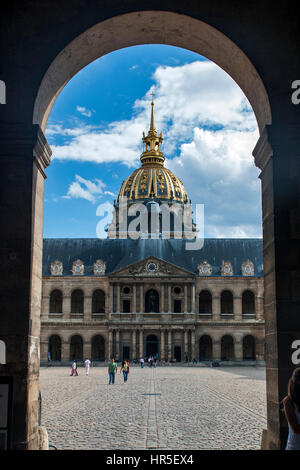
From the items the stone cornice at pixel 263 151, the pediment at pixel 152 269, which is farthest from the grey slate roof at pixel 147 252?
the stone cornice at pixel 263 151

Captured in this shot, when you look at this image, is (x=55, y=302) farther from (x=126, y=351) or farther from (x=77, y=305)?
(x=126, y=351)

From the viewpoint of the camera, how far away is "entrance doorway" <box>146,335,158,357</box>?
208ft

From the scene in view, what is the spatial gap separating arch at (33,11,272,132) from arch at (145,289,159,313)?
55.7 metres

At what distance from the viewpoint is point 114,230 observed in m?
102

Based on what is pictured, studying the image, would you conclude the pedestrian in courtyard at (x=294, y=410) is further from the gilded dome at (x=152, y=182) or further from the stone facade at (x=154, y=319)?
the gilded dome at (x=152, y=182)

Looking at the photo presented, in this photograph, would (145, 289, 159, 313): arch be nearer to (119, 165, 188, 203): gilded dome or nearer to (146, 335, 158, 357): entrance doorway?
(146, 335, 158, 357): entrance doorway

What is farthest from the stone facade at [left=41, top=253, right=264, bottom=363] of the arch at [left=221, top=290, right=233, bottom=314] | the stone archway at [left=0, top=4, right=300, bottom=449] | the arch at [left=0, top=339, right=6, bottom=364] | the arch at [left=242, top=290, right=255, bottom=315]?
the arch at [left=0, top=339, right=6, bottom=364]

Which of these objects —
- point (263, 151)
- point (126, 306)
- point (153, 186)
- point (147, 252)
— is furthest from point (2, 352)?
point (153, 186)

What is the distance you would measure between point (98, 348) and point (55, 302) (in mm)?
7396

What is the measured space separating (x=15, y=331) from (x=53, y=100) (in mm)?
3897

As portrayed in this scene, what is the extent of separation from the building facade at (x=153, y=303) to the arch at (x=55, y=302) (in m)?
0.12

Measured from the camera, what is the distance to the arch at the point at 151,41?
29.1 feet

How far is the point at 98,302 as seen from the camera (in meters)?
67.7
